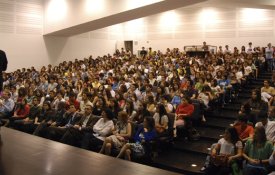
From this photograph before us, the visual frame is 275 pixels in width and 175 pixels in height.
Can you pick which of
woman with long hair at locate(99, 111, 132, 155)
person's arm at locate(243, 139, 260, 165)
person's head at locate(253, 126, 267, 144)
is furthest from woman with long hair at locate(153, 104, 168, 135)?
person's head at locate(253, 126, 267, 144)

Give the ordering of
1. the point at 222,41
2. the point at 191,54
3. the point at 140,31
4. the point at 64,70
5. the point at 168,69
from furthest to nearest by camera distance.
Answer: the point at 140,31 → the point at 222,41 → the point at 191,54 → the point at 64,70 → the point at 168,69

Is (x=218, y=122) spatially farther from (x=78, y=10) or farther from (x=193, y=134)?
(x=78, y=10)

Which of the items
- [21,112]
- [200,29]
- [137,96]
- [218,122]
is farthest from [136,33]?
[218,122]

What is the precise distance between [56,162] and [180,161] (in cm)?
267

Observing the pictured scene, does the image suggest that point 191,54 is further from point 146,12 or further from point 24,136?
point 24,136

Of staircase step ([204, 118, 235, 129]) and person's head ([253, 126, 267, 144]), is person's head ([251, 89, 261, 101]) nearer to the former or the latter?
→ staircase step ([204, 118, 235, 129])

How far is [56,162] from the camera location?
242cm

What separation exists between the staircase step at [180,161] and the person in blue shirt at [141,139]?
426 mm

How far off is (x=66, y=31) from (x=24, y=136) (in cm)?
984

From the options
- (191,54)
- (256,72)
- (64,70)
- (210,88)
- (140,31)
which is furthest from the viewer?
(140,31)

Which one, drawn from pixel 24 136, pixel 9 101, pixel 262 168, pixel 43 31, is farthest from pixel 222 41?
pixel 24 136

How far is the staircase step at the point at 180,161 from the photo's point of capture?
4288 mm

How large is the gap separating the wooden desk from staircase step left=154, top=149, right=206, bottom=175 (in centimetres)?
203

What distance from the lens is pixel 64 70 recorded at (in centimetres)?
1196
